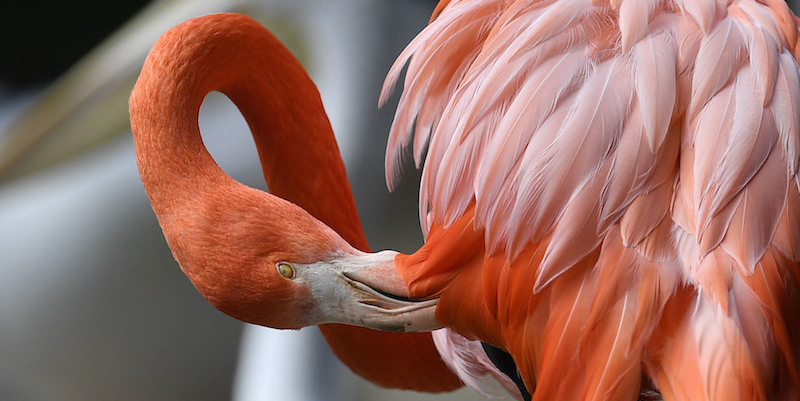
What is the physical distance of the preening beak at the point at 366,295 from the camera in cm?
71

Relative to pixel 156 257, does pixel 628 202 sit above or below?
below

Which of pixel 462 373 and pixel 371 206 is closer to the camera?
pixel 462 373

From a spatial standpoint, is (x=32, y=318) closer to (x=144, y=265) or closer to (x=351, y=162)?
(x=144, y=265)

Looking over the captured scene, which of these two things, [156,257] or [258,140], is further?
[156,257]

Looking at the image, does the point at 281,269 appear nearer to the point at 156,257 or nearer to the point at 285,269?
the point at 285,269

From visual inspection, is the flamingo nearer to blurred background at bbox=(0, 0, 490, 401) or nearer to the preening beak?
the preening beak

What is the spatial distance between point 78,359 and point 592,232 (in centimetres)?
135

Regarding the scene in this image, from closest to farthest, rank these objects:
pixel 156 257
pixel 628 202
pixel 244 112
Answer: pixel 628 202 < pixel 244 112 < pixel 156 257

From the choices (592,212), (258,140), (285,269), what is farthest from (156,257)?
(592,212)

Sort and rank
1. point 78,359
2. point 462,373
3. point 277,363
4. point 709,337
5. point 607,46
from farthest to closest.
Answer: point 78,359
point 277,363
point 462,373
point 607,46
point 709,337

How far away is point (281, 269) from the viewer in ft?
2.28

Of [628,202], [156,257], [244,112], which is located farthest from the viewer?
[156,257]

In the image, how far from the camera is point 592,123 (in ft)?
2.18

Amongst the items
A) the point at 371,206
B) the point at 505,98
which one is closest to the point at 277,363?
the point at 371,206
